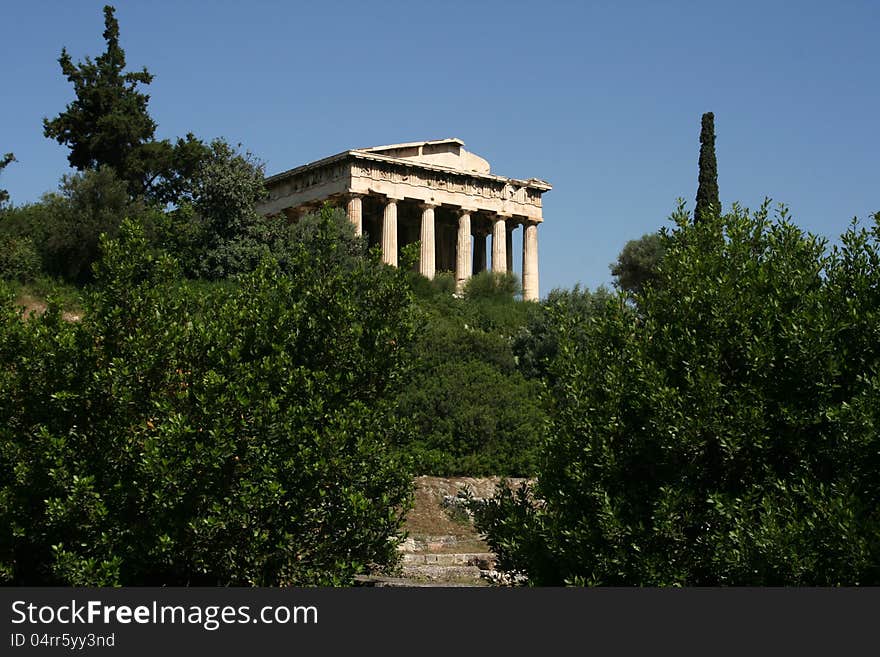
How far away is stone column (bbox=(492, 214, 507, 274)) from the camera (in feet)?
172

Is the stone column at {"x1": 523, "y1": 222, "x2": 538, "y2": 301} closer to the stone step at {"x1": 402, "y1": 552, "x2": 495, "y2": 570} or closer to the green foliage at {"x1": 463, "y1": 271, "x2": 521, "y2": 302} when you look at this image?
the green foliage at {"x1": 463, "y1": 271, "x2": 521, "y2": 302}

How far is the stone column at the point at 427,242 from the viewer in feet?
160

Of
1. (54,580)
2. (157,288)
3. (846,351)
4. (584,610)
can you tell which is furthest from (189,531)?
(846,351)

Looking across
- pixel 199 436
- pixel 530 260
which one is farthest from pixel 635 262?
pixel 199 436

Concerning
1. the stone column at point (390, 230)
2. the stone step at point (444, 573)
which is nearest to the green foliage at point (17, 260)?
the stone column at point (390, 230)

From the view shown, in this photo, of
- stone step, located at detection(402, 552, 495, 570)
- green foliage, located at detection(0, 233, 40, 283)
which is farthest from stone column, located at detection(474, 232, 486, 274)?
stone step, located at detection(402, 552, 495, 570)

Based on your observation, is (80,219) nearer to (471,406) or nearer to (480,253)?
(471,406)

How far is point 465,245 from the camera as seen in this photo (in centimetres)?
5128

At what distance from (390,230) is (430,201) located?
2.69 m

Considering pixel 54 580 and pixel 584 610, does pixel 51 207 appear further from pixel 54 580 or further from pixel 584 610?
pixel 584 610

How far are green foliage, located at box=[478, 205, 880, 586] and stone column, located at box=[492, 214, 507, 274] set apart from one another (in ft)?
127

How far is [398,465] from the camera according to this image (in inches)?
589

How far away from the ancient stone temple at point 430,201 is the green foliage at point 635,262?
4.00 metres

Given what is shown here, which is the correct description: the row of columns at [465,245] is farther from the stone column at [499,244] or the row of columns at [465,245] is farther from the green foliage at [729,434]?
the green foliage at [729,434]
